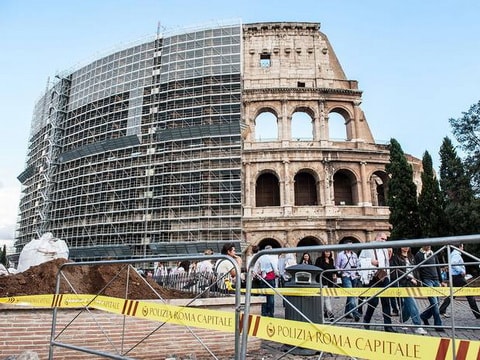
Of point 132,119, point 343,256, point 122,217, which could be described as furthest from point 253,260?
point 132,119

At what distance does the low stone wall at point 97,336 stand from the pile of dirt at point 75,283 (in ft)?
2.59

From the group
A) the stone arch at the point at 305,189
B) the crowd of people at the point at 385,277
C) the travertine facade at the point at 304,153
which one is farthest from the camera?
the stone arch at the point at 305,189

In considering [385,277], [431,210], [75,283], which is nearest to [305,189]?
[431,210]

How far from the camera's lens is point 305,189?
24.5m

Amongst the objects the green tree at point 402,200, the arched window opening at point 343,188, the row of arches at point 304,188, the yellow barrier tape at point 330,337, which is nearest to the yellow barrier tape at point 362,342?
the yellow barrier tape at point 330,337

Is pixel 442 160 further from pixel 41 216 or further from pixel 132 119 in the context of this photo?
pixel 41 216

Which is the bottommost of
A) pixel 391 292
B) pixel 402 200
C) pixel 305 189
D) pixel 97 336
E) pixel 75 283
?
pixel 97 336

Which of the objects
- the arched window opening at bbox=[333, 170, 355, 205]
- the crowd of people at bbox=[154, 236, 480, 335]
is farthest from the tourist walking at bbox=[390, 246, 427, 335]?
the arched window opening at bbox=[333, 170, 355, 205]

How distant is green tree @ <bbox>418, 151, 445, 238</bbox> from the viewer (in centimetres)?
1928

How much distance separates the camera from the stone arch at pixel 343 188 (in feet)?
79.2

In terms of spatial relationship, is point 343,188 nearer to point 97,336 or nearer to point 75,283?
point 75,283

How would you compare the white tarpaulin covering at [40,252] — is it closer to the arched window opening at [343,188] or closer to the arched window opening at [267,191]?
the arched window opening at [267,191]

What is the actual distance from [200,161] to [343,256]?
1665 cm

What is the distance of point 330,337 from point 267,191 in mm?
22214
